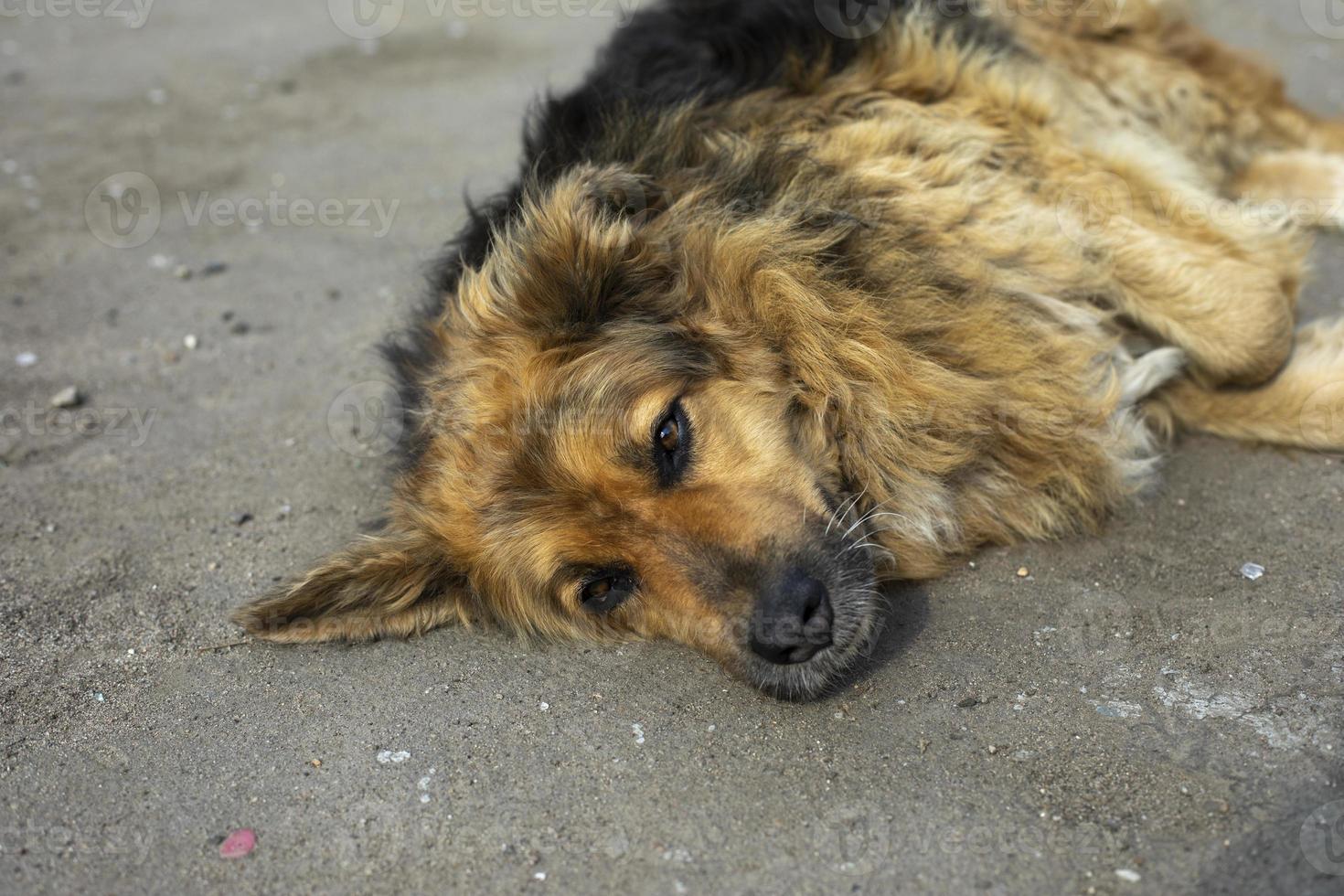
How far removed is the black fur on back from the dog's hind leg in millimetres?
1561

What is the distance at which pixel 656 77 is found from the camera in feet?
13.2

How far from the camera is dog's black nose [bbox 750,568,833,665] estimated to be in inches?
108

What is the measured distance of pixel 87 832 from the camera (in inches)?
111

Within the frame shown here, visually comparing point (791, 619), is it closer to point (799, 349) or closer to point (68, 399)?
point (799, 349)

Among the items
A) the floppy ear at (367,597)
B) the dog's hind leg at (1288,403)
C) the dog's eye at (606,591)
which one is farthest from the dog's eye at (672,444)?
the dog's hind leg at (1288,403)

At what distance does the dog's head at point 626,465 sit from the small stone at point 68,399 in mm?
2238

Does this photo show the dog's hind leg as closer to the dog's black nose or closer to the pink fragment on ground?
the dog's black nose

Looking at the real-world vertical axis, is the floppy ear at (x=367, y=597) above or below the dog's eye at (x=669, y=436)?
below

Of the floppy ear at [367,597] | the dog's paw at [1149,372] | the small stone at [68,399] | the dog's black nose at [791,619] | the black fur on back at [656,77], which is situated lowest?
the small stone at [68,399]

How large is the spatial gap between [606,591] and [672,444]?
51cm

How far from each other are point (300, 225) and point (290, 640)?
3512mm

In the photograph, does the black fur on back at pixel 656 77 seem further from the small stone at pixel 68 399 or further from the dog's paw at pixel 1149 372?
the small stone at pixel 68 399

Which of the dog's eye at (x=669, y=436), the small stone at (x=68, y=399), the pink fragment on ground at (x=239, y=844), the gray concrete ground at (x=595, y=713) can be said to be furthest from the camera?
the small stone at (x=68, y=399)

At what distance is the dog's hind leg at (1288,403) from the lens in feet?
12.0
